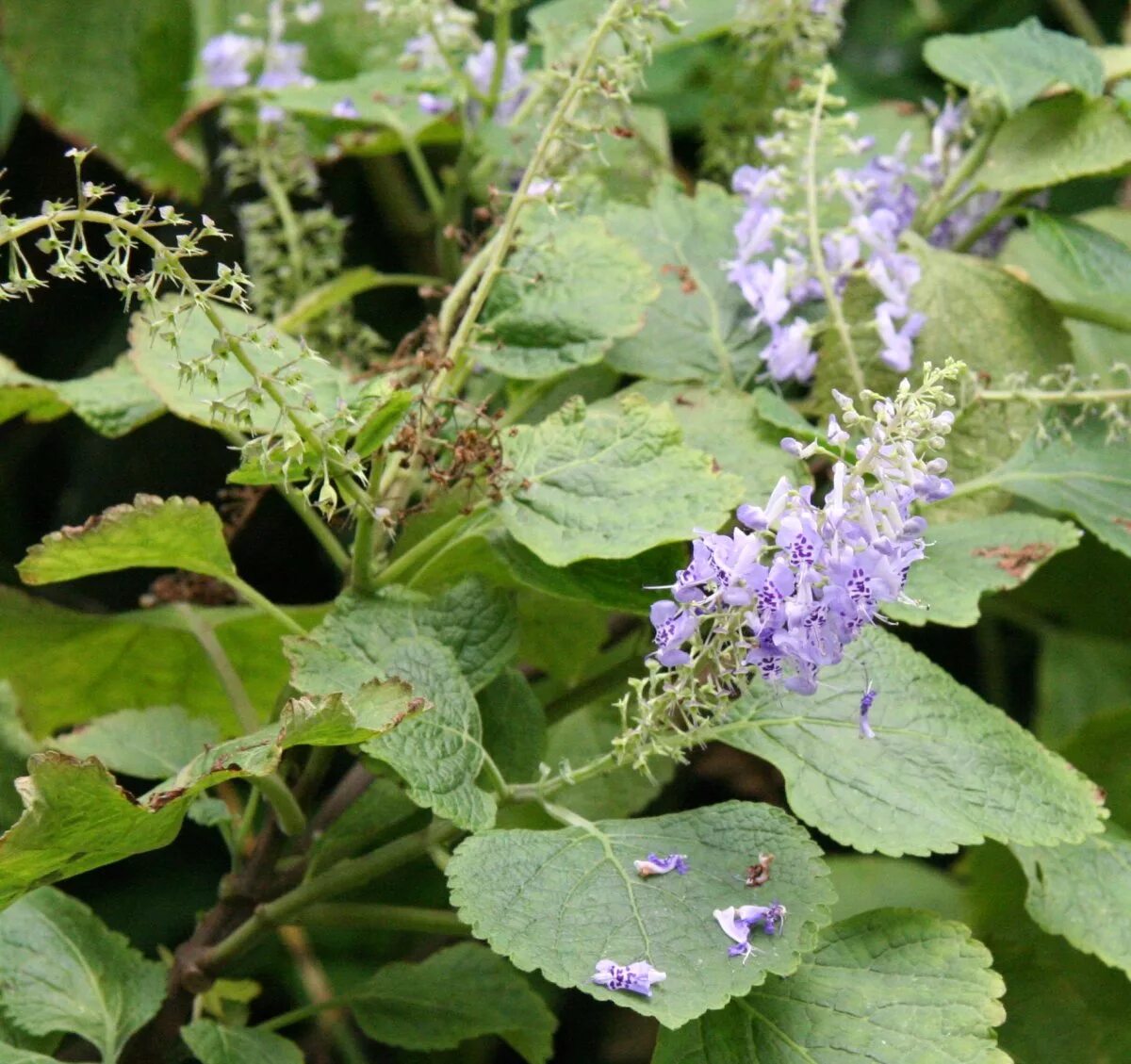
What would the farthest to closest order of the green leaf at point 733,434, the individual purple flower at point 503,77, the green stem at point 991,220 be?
the individual purple flower at point 503,77 < the green stem at point 991,220 < the green leaf at point 733,434

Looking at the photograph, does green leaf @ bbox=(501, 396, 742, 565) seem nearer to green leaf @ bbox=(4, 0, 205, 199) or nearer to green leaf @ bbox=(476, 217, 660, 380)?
green leaf @ bbox=(476, 217, 660, 380)

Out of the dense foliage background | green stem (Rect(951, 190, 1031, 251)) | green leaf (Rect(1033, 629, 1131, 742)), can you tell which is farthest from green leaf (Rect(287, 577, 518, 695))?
green leaf (Rect(1033, 629, 1131, 742))

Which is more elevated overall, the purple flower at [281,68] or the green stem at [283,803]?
the purple flower at [281,68]

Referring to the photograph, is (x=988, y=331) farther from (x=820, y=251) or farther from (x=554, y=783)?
(x=554, y=783)

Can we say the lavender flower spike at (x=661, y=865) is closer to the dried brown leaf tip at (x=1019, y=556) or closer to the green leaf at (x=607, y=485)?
the green leaf at (x=607, y=485)

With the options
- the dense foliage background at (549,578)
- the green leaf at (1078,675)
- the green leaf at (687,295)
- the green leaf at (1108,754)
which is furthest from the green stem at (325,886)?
the green leaf at (1078,675)

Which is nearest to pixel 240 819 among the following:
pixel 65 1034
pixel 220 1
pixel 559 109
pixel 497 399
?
pixel 65 1034

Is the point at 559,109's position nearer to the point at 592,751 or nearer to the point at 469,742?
the point at 469,742

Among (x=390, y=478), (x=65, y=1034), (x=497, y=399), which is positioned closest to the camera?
(x=390, y=478)
